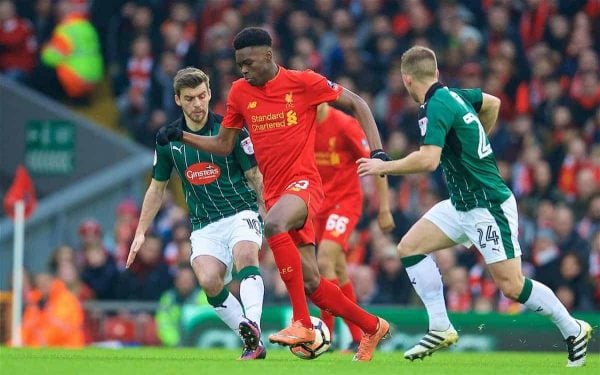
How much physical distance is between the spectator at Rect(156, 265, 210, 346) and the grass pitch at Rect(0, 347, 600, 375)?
4139mm

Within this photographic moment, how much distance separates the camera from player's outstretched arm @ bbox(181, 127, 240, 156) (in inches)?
449

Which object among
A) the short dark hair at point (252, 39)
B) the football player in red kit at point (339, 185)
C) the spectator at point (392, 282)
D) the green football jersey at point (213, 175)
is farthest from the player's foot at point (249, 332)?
the spectator at point (392, 282)

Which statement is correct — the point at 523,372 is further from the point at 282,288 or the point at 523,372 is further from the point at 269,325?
the point at 282,288

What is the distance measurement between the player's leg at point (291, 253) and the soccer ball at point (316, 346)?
0.38ft

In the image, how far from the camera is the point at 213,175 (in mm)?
11820

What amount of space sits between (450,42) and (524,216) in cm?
319

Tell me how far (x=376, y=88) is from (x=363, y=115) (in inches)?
345

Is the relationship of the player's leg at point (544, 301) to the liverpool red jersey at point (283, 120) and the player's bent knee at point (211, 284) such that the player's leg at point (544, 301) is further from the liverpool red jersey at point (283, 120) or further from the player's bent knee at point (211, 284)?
the player's bent knee at point (211, 284)

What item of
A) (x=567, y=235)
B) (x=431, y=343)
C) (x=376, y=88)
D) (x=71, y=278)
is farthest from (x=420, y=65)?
(x=376, y=88)

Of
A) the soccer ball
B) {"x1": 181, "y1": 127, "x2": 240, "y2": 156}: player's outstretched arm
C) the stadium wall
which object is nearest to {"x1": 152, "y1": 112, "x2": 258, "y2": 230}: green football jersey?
{"x1": 181, "y1": 127, "x2": 240, "y2": 156}: player's outstretched arm

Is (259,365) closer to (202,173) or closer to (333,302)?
(333,302)

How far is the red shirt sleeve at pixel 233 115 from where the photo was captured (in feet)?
37.0

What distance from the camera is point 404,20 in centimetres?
2056

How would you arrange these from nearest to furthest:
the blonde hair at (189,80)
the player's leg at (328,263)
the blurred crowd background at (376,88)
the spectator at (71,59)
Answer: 1. the blonde hair at (189,80)
2. the player's leg at (328,263)
3. the blurred crowd background at (376,88)
4. the spectator at (71,59)
